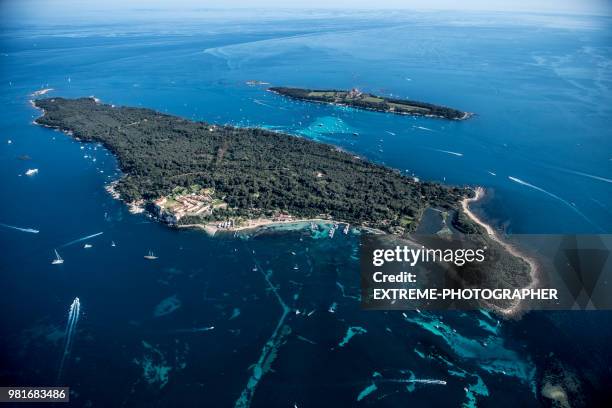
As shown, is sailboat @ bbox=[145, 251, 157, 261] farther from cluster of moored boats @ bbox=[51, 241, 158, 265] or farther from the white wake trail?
the white wake trail

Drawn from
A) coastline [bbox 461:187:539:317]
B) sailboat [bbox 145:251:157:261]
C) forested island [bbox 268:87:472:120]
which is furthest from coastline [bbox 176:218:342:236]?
forested island [bbox 268:87:472:120]

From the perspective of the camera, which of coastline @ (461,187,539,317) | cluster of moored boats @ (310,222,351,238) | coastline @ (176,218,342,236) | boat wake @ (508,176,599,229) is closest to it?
coastline @ (461,187,539,317)

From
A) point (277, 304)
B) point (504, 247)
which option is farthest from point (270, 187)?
point (504, 247)

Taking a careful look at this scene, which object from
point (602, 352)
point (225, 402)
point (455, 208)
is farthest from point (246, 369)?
point (455, 208)

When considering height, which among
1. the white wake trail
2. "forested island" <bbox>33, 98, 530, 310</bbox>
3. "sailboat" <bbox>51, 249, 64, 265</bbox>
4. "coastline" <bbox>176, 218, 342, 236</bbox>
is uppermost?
the white wake trail

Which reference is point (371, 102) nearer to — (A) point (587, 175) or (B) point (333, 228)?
(A) point (587, 175)

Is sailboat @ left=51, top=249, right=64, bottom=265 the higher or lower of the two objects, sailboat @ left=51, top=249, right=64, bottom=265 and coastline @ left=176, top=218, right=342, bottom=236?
the lower
